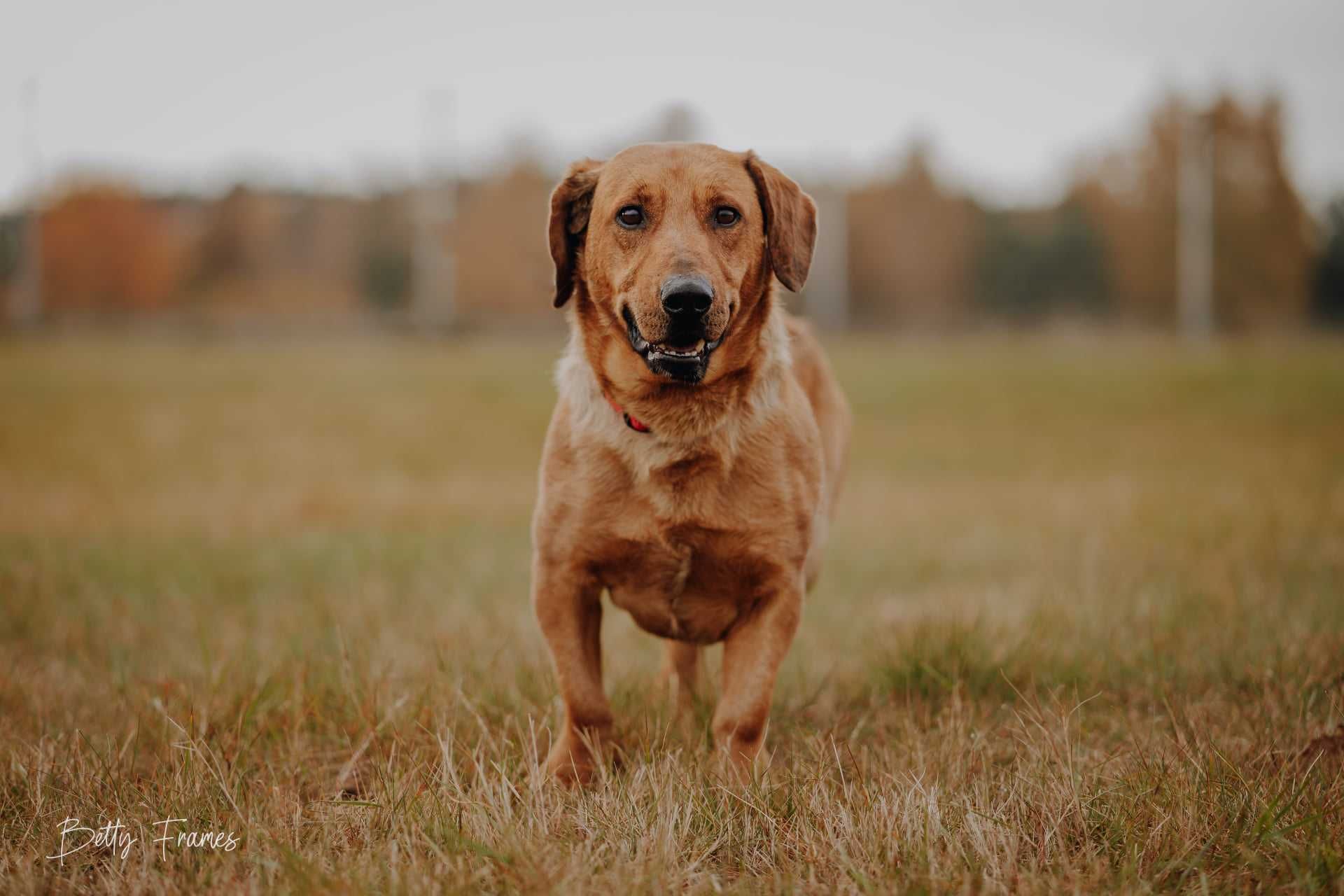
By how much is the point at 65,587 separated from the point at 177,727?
3.78 meters

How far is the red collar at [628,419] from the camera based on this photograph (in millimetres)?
3295

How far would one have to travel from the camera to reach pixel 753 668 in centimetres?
313

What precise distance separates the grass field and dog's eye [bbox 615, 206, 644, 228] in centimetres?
165

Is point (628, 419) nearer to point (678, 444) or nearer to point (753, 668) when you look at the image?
point (678, 444)

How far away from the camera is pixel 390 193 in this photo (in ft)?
183

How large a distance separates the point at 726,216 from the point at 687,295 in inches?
22.4

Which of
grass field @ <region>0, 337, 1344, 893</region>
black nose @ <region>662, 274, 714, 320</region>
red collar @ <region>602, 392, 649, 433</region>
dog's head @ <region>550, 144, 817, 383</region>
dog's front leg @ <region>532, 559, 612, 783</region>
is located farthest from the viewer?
red collar @ <region>602, 392, 649, 433</region>

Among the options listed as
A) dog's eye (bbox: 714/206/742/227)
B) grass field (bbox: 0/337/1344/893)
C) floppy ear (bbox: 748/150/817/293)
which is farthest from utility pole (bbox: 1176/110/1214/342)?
dog's eye (bbox: 714/206/742/227)

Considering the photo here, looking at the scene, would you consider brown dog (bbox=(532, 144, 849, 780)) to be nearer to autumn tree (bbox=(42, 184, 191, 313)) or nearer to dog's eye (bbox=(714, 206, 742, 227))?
dog's eye (bbox=(714, 206, 742, 227))

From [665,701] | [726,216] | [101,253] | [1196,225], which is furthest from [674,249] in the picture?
[101,253]

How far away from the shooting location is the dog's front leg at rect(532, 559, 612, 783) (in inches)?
124
